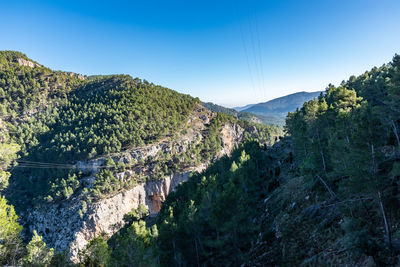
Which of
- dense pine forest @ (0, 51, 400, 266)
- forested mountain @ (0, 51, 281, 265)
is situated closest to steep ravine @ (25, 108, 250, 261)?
forested mountain @ (0, 51, 281, 265)

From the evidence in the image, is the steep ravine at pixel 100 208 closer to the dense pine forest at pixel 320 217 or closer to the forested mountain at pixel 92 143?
the forested mountain at pixel 92 143

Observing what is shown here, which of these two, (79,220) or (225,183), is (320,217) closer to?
(225,183)

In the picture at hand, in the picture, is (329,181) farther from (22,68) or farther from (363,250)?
(22,68)

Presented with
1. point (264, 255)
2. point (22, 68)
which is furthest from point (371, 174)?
point (22, 68)

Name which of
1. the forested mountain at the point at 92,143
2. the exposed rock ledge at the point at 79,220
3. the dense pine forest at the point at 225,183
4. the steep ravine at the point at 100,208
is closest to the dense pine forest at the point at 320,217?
the dense pine forest at the point at 225,183

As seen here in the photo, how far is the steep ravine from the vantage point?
225ft

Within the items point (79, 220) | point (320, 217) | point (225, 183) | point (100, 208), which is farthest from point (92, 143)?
point (320, 217)

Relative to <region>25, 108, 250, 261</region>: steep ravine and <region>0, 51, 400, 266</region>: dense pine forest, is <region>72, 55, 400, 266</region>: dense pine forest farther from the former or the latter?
<region>25, 108, 250, 261</region>: steep ravine

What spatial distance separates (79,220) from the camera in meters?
70.2

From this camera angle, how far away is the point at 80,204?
2874 inches

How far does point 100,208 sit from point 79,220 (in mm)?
7860

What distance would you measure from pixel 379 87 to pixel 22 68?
687 feet

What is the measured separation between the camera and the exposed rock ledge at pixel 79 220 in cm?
6738

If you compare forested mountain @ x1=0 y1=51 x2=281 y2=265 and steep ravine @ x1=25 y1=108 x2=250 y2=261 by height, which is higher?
forested mountain @ x1=0 y1=51 x2=281 y2=265
